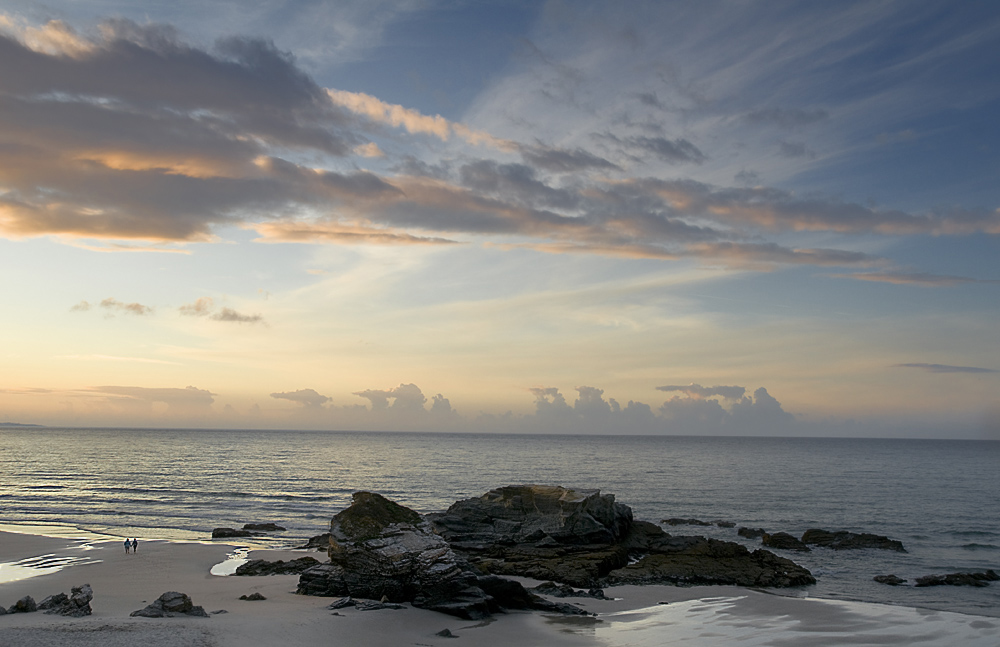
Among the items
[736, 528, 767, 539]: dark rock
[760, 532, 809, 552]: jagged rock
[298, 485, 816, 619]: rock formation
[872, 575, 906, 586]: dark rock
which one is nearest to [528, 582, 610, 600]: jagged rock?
[298, 485, 816, 619]: rock formation

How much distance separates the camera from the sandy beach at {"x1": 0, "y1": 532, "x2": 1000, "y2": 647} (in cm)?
1723

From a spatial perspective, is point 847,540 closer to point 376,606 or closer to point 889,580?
point 889,580

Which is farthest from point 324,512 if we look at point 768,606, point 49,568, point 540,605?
point 768,606

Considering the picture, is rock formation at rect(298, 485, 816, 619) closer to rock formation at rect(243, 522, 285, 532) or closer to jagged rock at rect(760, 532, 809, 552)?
jagged rock at rect(760, 532, 809, 552)

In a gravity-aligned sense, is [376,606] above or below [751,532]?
above

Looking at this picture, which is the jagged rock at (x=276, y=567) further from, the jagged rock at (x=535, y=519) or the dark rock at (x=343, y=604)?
the jagged rock at (x=535, y=519)

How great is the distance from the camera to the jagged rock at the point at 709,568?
98.8 feet

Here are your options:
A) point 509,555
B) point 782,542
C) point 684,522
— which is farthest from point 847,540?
point 509,555

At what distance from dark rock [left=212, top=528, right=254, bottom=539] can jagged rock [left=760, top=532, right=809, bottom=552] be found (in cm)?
3646

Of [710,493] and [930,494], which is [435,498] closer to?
[710,493]

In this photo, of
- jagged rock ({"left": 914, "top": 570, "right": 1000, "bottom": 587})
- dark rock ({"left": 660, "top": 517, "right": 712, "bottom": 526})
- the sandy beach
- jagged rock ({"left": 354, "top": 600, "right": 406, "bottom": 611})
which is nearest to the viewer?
the sandy beach

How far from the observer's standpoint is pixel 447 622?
2088cm

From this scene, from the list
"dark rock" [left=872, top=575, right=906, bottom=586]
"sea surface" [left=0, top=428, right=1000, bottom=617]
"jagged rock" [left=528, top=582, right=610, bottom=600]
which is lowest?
"sea surface" [left=0, top=428, right=1000, bottom=617]

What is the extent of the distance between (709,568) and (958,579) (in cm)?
1233
